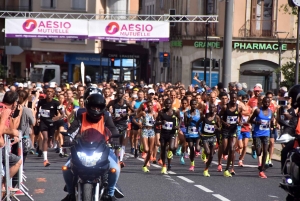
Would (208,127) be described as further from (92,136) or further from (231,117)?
(92,136)

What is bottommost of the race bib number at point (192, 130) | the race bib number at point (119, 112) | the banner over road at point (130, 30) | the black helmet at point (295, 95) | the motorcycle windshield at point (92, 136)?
the race bib number at point (192, 130)

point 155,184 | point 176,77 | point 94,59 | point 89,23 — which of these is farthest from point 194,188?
point 94,59

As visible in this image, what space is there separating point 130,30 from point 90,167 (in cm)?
3026

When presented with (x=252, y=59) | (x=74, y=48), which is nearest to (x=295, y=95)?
(x=252, y=59)

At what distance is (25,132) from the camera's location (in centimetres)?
1595

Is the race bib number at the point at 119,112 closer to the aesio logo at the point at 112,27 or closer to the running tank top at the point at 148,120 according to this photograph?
the running tank top at the point at 148,120

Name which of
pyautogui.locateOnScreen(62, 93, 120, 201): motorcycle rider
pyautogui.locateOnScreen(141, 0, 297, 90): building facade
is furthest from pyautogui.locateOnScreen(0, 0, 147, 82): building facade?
pyautogui.locateOnScreen(62, 93, 120, 201): motorcycle rider

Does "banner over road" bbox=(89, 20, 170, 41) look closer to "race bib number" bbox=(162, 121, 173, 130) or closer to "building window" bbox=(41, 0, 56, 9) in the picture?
"race bib number" bbox=(162, 121, 173, 130)

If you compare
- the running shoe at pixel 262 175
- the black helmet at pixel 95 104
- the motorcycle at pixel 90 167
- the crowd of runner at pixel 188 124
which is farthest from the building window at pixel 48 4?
the motorcycle at pixel 90 167

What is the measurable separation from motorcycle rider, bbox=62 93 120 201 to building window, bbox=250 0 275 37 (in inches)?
1605

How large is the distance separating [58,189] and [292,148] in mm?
5233

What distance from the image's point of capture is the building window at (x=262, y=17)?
51.5 m

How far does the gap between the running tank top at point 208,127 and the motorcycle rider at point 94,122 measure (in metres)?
7.13

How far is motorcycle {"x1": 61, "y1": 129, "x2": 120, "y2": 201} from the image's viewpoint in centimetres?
1041
